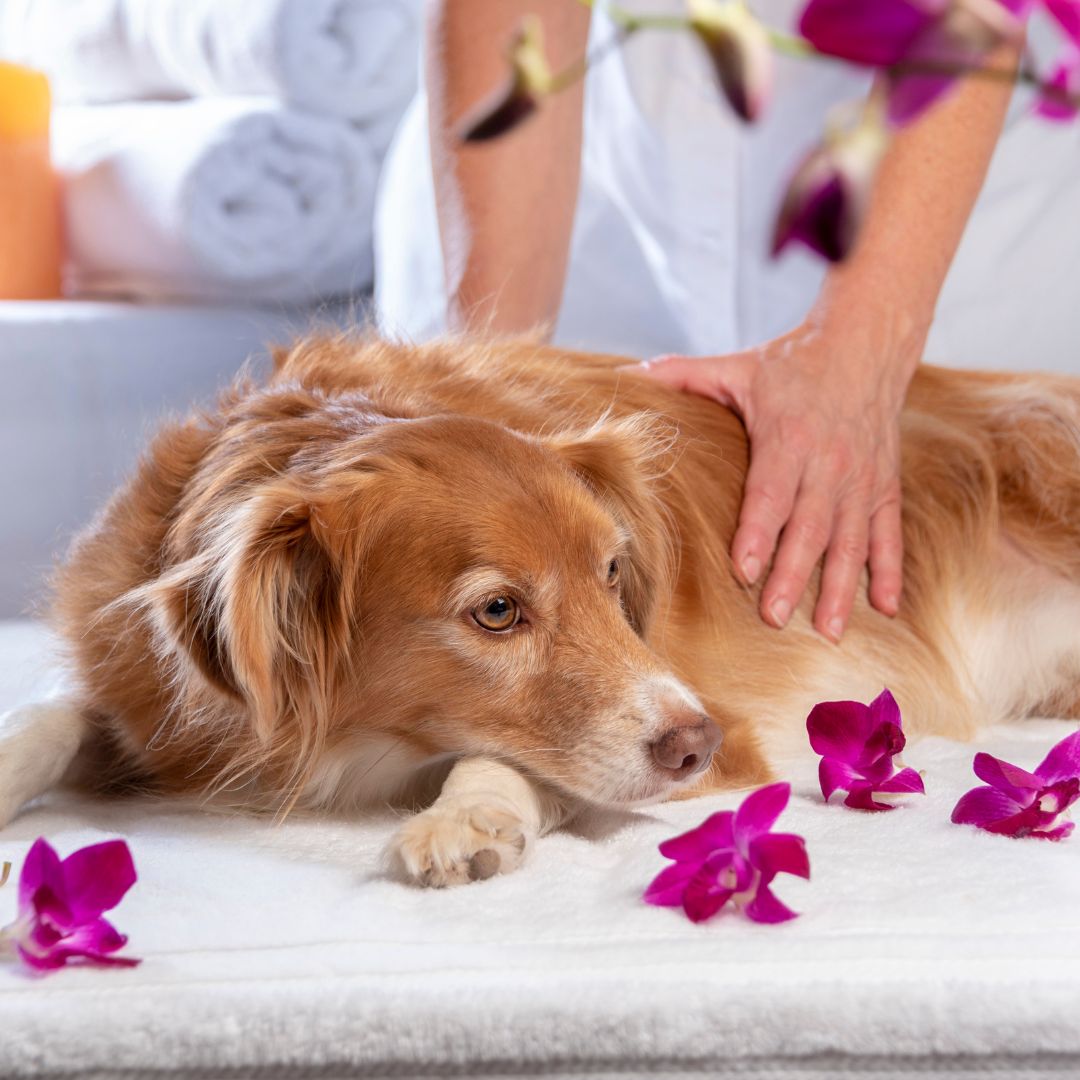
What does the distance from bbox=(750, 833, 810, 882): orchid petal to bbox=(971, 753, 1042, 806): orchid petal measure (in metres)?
0.30

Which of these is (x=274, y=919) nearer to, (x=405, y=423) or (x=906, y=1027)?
(x=906, y=1027)

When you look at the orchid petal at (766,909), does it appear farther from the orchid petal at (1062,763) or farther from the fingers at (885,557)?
the fingers at (885,557)

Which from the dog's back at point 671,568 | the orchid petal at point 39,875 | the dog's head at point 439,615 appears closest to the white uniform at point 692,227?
the dog's back at point 671,568

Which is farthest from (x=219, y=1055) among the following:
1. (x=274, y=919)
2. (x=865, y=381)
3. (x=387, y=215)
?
(x=387, y=215)

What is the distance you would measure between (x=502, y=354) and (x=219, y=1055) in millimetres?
1138

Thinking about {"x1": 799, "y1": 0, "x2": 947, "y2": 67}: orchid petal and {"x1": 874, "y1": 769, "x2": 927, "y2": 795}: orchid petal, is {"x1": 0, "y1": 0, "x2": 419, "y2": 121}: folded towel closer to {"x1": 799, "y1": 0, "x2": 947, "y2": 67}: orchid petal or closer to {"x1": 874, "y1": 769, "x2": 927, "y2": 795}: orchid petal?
{"x1": 874, "y1": 769, "x2": 927, "y2": 795}: orchid petal

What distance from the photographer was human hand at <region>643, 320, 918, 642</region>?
1.77 metres

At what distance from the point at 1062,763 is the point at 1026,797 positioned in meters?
0.04

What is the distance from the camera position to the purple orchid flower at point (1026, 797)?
1.20 m

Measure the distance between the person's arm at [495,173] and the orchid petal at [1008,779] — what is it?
49.7 inches

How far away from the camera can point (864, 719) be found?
1.33 metres

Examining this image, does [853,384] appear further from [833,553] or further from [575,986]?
[575,986]

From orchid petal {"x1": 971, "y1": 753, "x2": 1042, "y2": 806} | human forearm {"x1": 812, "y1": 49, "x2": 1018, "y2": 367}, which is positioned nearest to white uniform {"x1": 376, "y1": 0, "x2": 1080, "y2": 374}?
human forearm {"x1": 812, "y1": 49, "x2": 1018, "y2": 367}

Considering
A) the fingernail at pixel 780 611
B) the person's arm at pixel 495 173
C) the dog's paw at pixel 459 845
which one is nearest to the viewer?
the dog's paw at pixel 459 845
